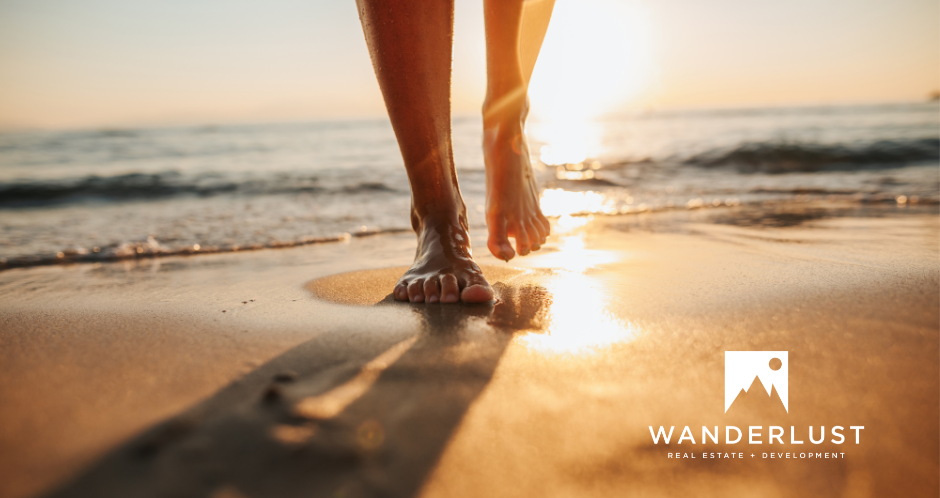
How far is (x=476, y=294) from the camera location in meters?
1.46

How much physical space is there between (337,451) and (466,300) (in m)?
0.77

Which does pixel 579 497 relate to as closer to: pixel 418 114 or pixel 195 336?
pixel 195 336

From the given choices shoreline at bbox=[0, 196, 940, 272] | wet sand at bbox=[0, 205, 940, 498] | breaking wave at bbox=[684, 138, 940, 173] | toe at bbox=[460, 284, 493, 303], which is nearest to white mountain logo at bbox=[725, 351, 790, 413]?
wet sand at bbox=[0, 205, 940, 498]

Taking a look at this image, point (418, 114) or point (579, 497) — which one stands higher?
point (418, 114)

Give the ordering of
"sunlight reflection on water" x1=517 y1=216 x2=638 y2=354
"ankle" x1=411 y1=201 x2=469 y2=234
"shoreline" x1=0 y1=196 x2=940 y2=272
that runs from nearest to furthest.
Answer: "sunlight reflection on water" x1=517 y1=216 x2=638 y2=354 < "ankle" x1=411 y1=201 x2=469 y2=234 < "shoreline" x1=0 y1=196 x2=940 y2=272

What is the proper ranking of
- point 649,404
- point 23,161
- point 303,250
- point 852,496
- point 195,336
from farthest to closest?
point 23,161 < point 303,250 < point 195,336 < point 649,404 < point 852,496

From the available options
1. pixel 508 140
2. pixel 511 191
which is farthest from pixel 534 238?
pixel 508 140

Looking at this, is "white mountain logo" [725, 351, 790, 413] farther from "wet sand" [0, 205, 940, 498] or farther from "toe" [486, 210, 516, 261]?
"toe" [486, 210, 516, 261]

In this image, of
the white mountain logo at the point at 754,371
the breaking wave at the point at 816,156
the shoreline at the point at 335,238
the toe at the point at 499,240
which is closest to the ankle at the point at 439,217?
the toe at the point at 499,240

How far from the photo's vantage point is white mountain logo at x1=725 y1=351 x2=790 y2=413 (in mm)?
892

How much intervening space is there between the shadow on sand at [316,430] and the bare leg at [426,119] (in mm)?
410

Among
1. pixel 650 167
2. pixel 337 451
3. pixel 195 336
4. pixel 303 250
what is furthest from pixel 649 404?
pixel 650 167

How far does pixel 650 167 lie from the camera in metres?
7.43

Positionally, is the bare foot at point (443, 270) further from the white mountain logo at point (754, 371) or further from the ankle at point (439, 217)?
the white mountain logo at point (754, 371)
